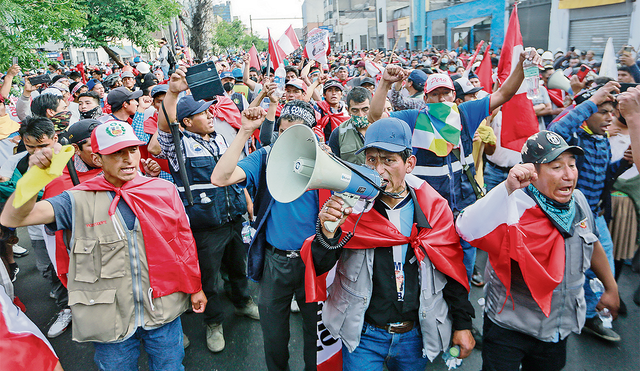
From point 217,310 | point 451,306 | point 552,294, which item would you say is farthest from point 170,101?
point 552,294

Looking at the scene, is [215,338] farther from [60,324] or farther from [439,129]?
[439,129]

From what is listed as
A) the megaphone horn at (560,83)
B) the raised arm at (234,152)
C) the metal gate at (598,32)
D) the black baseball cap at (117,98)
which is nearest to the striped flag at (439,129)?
the raised arm at (234,152)

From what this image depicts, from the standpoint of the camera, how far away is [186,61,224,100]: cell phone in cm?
281

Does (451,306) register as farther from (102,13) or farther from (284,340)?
(102,13)

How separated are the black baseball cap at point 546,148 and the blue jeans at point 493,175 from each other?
2646 mm

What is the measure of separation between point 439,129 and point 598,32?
64.3ft

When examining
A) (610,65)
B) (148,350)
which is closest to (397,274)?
(148,350)

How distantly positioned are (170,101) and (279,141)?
155 centimetres

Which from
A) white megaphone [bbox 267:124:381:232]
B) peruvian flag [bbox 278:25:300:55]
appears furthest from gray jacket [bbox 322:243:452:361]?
peruvian flag [bbox 278:25:300:55]

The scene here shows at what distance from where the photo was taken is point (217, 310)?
3625 millimetres

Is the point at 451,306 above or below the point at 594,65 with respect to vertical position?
below

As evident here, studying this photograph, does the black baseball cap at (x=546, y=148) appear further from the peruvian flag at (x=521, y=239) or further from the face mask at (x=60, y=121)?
the face mask at (x=60, y=121)

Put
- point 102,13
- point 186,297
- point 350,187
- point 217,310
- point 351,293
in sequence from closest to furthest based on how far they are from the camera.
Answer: point 350,187, point 351,293, point 186,297, point 217,310, point 102,13

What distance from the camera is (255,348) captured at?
11.8ft
